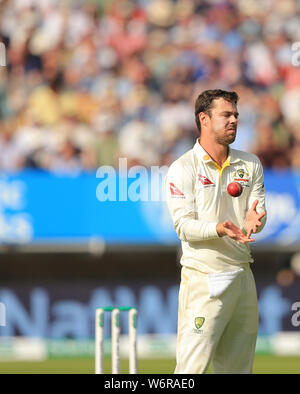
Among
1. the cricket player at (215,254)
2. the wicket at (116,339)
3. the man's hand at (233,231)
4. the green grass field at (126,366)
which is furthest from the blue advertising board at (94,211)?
the man's hand at (233,231)

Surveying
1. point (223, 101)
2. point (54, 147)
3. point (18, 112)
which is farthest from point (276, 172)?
point (223, 101)

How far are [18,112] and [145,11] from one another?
2.30 metres

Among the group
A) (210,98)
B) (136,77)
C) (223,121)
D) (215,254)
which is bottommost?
(215,254)

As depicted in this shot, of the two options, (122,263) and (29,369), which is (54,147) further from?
(29,369)

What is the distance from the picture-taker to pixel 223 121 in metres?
4.64

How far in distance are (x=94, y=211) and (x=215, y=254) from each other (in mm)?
5139

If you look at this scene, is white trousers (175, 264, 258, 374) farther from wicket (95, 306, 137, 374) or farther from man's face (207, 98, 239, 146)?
man's face (207, 98, 239, 146)

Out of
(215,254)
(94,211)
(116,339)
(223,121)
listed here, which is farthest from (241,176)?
(94,211)

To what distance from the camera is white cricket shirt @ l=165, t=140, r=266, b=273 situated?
15.1ft

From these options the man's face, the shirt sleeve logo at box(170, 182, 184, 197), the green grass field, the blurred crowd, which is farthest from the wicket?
the blurred crowd

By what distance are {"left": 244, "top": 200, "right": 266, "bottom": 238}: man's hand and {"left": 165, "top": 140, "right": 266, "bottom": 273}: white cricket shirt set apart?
0.09m

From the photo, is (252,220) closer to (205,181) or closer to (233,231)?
(233,231)

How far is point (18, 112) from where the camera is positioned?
11078 mm

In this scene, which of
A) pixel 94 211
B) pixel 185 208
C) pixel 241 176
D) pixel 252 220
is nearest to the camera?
pixel 252 220
